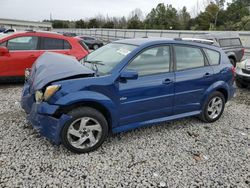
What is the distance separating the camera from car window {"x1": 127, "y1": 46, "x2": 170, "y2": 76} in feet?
11.7

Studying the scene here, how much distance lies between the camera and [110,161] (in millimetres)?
3189

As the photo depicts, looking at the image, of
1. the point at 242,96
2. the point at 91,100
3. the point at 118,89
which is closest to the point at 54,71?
the point at 91,100

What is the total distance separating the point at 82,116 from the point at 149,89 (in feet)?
3.60

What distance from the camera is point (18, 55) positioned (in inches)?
241

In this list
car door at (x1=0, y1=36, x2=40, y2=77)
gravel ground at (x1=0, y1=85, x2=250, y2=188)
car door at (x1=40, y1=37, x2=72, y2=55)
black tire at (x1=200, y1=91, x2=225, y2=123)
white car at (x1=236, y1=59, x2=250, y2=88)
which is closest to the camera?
gravel ground at (x1=0, y1=85, x2=250, y2=188)

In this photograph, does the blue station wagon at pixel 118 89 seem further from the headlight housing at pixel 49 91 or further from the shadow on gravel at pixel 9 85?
the shadow on gravel at pixel 9 85

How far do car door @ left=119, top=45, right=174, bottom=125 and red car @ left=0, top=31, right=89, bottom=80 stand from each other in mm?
2918

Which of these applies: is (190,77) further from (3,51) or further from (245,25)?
(245,25)

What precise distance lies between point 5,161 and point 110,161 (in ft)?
4.46

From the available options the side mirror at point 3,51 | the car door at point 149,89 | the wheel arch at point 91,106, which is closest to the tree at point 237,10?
the side mirror at point 3,51

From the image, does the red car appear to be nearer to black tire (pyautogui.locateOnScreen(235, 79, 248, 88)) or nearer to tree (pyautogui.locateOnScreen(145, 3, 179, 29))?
black tire (pyautogui.locateOnScreen(235, 79, 248, 88))

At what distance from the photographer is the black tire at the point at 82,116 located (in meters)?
3.12

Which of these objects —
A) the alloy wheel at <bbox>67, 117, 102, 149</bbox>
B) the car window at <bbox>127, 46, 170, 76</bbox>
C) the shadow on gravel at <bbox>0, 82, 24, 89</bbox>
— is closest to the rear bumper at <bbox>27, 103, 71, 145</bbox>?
the alloy wheel at <bbox>67, 117, 102, 149</bbox>

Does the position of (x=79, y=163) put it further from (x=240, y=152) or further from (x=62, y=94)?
(x=240, y=152)
